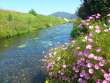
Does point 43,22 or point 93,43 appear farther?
point 43,22

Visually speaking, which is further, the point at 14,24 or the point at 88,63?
the point at 14,24

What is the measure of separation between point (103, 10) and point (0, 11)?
40.4 meters

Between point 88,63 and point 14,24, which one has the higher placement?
point 88,63

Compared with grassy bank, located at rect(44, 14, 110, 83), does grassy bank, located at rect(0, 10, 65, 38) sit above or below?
below

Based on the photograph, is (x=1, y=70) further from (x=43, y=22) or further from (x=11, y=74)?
(x=43, y=22)

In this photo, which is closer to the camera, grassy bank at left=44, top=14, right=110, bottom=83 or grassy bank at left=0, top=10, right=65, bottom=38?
grassy bank at left=44, top=14, right=110, bottom=83

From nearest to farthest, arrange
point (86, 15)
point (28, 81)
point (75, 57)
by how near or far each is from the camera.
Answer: point (75, 57) → point (28, 81) → point (86, 15)

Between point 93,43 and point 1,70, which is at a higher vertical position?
point 93,43

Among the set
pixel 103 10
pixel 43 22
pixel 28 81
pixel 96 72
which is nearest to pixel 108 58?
pixel 96 72

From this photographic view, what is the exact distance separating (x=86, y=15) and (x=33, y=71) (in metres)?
10.5

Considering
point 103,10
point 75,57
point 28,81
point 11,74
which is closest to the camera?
point 75,57

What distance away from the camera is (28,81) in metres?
18.8

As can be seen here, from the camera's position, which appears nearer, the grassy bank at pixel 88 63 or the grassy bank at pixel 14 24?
the grassy bank at pixel 88 63

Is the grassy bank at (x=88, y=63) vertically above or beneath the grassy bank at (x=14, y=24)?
above
